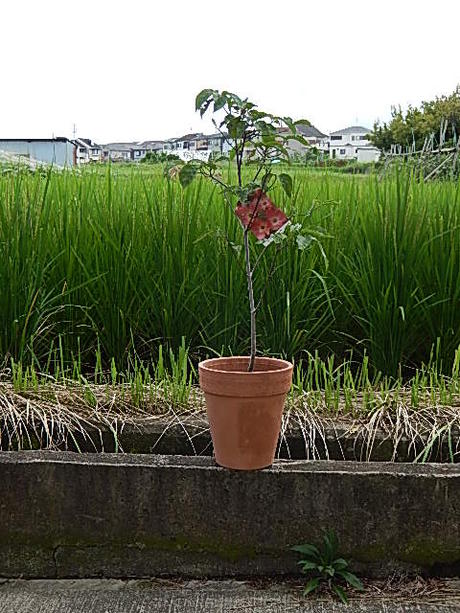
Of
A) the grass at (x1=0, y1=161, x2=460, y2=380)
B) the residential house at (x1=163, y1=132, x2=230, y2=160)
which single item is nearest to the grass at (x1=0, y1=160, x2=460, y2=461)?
the grass at (x1=0, y1=161, x2=460, y2=380)

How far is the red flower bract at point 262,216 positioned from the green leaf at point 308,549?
2.45 ft

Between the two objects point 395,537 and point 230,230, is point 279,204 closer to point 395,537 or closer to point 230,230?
point 230,230

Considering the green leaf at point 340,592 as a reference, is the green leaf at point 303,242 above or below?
above

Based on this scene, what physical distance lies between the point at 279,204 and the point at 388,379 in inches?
28.7

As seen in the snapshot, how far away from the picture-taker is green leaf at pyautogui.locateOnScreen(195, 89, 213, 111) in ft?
5.97

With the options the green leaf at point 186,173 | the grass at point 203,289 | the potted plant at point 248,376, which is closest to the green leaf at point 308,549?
the potted plant at point 248,376

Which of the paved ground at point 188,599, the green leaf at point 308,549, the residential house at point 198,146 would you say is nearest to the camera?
the paved ground at point 188,599

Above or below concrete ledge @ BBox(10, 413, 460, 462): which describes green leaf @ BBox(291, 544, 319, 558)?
below

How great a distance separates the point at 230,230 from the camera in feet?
8.62

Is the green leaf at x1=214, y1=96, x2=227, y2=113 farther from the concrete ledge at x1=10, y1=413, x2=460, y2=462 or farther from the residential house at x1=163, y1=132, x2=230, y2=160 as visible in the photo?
the concrete ledge at x1=10, y1=413, x2=460, y2=462

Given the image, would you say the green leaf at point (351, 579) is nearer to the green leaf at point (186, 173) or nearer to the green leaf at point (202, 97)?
the green leaf at point (186, 173)

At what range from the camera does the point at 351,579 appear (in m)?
1.87

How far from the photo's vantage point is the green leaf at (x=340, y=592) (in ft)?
5.94

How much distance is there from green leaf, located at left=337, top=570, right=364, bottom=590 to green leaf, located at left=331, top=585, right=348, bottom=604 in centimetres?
3
